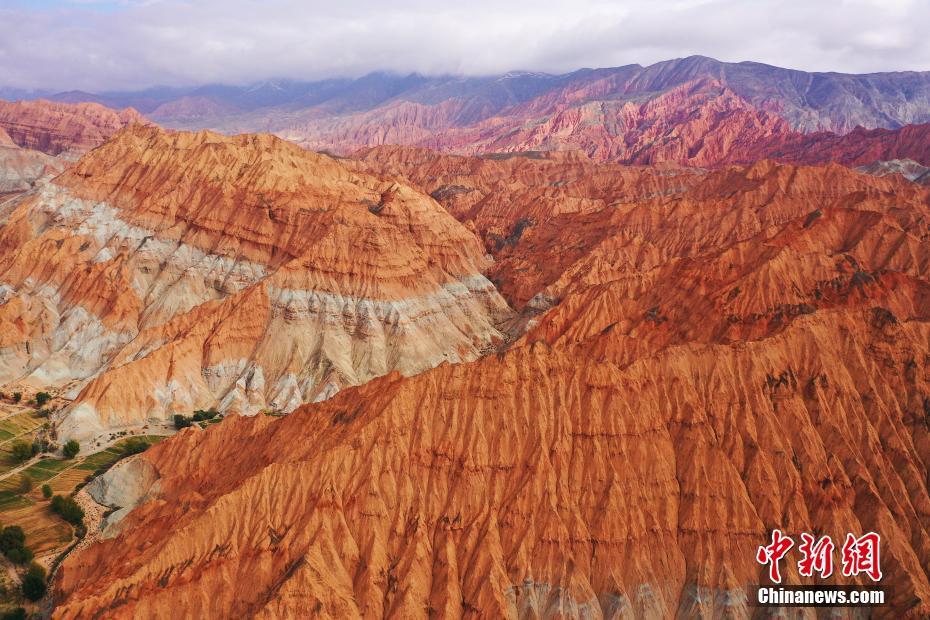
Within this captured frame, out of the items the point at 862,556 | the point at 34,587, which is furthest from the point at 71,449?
the point at 862,556

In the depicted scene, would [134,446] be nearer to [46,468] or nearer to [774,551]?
[46,468]

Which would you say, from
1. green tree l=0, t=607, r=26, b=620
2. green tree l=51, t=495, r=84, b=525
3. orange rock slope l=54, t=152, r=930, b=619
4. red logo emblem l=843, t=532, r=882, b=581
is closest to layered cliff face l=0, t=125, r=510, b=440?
green tree l=51, t=495, r=84, b=525

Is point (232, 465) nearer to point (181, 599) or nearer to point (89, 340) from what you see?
point (181, 599)

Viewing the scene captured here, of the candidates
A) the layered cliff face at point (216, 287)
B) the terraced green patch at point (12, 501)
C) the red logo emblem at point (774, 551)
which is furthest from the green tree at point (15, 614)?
the red logo emblem at point (774, 551)

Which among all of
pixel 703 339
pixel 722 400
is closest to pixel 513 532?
pixel 722 400

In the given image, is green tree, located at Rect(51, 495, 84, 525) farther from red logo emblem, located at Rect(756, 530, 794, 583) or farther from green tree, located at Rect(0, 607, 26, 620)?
red logo emblem, located at Rect(756, 530, 794, 583)

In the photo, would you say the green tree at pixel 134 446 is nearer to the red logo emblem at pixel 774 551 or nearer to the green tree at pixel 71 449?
the green tree at pixel 71 449
